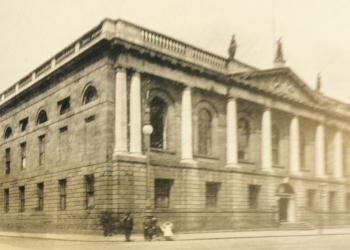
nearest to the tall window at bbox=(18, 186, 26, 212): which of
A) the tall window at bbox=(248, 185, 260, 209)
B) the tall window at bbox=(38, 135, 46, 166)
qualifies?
the tall window at bbox=(38, 135, 46, 166)

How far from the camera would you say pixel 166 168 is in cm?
2408

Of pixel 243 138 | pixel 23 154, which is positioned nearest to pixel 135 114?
pixel 243 138

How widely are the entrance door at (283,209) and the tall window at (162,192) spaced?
29.7 feet

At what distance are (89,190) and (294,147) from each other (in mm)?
13839

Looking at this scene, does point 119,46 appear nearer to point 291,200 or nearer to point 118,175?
point 118,175

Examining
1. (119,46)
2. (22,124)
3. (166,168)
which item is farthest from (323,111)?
(22,124)

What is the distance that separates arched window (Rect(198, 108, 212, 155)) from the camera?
26.6 meters

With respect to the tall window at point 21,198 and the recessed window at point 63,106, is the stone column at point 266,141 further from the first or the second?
the tall window at point 21,198

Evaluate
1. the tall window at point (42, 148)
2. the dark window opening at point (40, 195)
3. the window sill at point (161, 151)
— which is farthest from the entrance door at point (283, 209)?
the tall window at point (42, 148)

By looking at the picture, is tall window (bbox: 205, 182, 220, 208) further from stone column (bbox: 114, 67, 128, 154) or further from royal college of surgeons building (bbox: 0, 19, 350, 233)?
stone column (bbox: 114, 67, 128, 154)

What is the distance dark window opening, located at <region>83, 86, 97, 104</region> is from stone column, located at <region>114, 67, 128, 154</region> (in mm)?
1542

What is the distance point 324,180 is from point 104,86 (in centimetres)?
1533

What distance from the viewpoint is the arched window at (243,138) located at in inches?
1144

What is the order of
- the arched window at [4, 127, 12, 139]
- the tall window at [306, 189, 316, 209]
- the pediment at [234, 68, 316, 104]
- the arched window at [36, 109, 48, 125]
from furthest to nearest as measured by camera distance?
the arched window at [4, 127, 12, 139] < the tall window at [306, 189, 316, 209] < the pediment at [234, 68, 316, 104] < the arched window at [36, 109, 48, 125]
